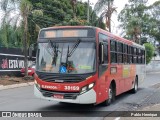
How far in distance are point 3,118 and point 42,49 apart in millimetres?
2787

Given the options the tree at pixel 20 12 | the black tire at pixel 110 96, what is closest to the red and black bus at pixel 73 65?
the black tire at pixel 110 96

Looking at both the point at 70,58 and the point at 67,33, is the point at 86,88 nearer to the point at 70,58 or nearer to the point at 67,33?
the point at 70,58

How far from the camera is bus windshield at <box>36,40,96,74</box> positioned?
1016 centimetres

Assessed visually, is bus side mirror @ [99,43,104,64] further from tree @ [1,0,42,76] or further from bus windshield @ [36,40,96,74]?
tree @ [1,0,42,76]

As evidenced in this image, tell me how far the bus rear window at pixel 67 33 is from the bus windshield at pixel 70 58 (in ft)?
1.01

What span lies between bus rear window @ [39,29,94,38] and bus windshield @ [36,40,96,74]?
31cm

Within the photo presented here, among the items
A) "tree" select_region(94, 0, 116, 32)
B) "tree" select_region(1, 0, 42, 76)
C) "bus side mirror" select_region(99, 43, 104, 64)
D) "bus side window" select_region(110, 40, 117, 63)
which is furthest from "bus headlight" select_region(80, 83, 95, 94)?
"tree" select_region(94, 0, 116, 32)

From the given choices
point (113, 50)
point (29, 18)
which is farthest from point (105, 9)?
point (113, 50)

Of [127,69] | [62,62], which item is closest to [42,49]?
[62,62]

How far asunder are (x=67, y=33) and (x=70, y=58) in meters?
0.96

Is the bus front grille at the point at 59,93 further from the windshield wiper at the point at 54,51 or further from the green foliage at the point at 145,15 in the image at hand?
the green foliage at the point at 145,15

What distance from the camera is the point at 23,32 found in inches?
979

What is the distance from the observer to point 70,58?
1027 cm

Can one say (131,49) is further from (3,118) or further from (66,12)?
(66,12)
